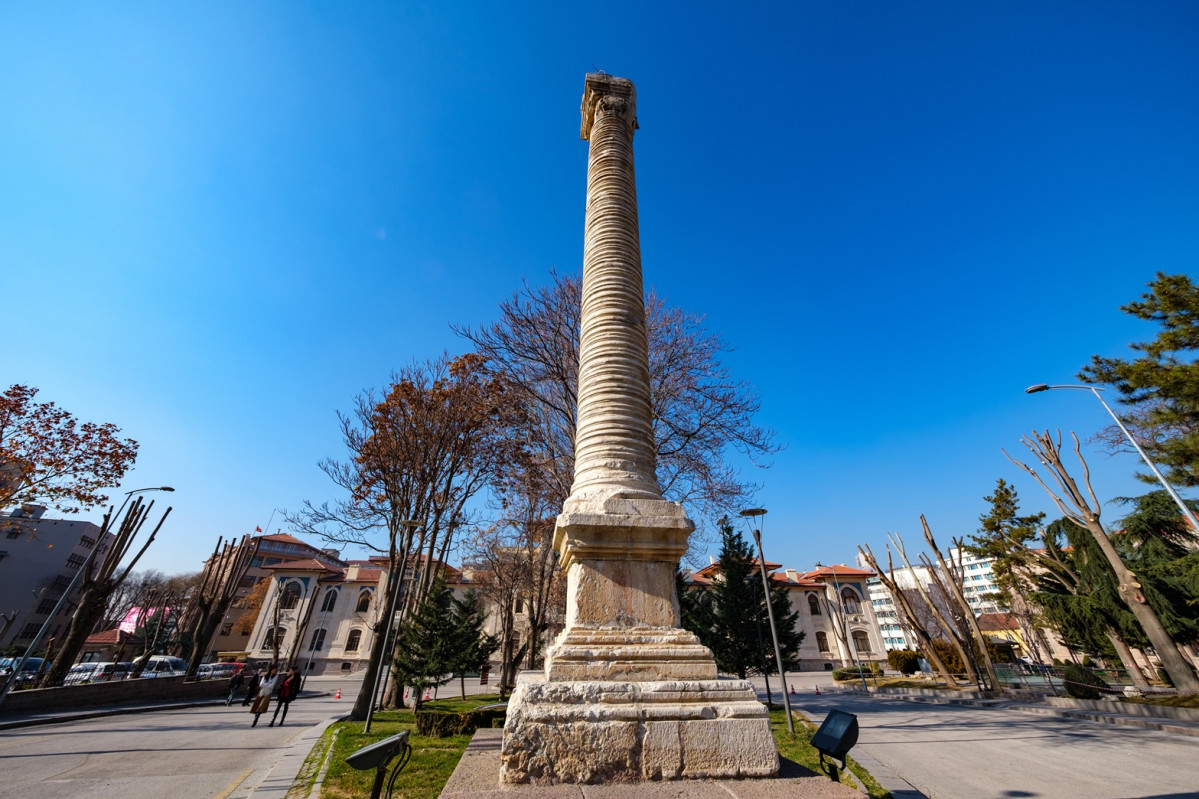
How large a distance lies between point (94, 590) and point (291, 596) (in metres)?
29.6

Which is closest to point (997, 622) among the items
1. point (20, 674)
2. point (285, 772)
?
point (285, 772)

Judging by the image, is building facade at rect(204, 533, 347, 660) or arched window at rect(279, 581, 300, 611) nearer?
arched window at rect(279, 581, 300, 611)

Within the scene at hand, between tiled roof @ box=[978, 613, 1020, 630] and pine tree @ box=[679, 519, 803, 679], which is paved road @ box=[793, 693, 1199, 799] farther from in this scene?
tiled roof @ box=[978, 613, 1020, 630]

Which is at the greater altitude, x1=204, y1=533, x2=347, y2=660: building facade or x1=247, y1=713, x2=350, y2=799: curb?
x1=204, y1=533, x2=347, y2=660: building facade

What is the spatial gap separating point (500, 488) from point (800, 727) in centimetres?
1086

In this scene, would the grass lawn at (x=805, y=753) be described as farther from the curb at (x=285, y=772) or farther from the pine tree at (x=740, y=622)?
the curb at (x=285, y=772)

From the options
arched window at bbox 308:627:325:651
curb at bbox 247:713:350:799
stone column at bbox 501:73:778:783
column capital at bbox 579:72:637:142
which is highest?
column capital at bbox 579:72:637:142

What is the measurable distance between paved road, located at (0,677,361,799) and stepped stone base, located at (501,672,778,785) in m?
6.39

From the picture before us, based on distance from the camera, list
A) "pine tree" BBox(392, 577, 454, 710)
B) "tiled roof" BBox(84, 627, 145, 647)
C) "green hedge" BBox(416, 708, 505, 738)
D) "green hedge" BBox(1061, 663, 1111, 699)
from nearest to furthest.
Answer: "green hedge" BBox(416, 708, 505, 738) < "green hedge" BBox(1061, 663, 1111, 699) < "pine tree" BBox(392, 577, 454, 710) < "tiled roof" BBox(84, 627, 145, 647)

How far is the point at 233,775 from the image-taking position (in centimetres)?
859

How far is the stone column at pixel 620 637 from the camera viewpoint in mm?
3650

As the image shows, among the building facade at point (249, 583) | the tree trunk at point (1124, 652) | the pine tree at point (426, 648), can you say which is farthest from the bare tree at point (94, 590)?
the tree trunk at point (1124, 652)

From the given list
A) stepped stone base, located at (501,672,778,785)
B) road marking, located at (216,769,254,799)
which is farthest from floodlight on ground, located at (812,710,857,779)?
road marking, located at (216,769,254,799)

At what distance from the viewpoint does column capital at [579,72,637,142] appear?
28.7 ft
